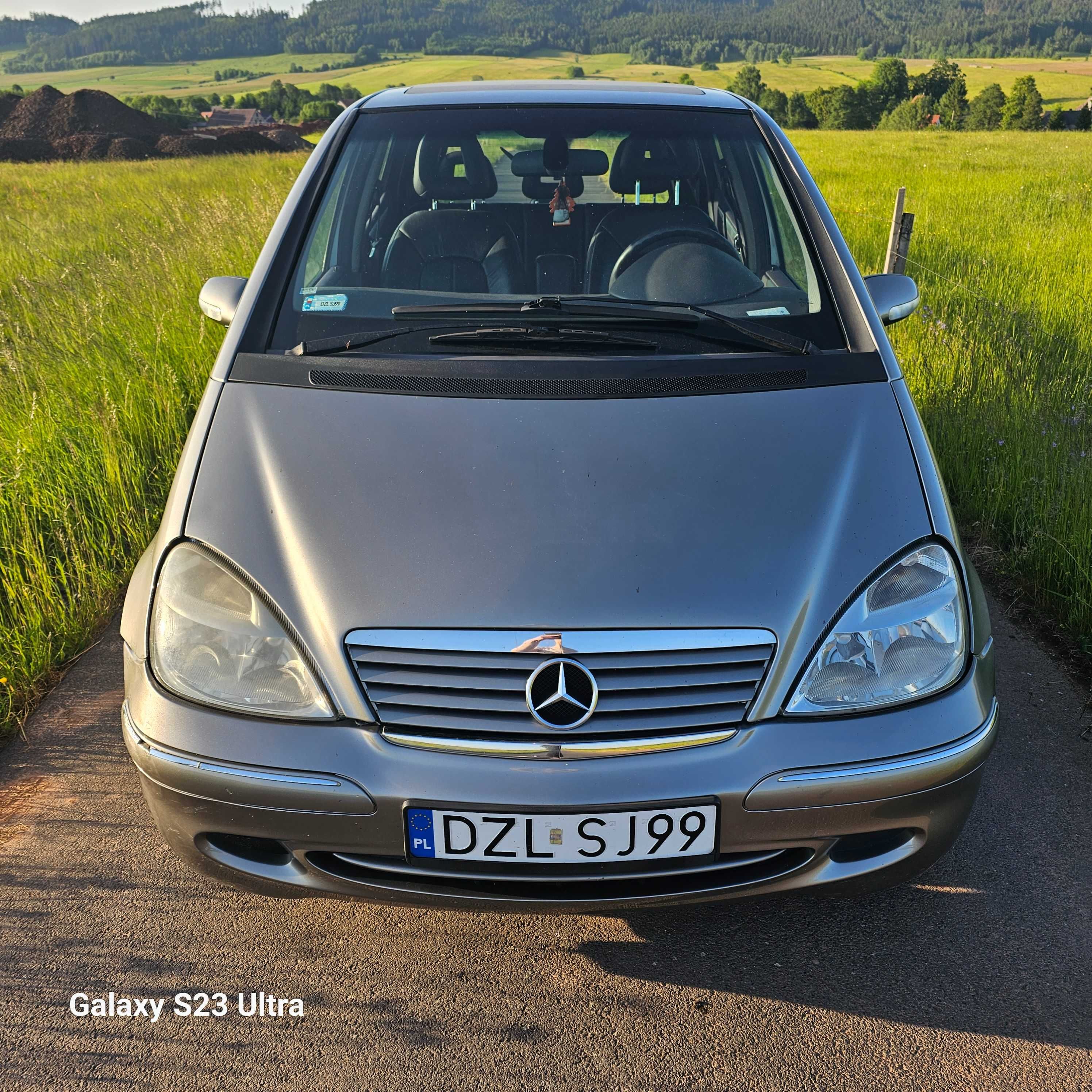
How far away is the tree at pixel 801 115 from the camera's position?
69.3m

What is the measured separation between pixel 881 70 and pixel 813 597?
321ft

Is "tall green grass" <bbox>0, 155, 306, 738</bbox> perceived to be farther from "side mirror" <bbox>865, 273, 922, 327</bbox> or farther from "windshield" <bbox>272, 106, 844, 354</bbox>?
"side mirror" <bbox>865, 273, 922, 327</bbox>

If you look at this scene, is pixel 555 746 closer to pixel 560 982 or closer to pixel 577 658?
pixel 577 658

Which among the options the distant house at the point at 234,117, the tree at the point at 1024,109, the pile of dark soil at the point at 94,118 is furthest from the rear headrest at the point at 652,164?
the tree at the point at 1024,109

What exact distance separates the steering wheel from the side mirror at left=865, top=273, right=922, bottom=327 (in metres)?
0.37

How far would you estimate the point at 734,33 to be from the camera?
150875mm

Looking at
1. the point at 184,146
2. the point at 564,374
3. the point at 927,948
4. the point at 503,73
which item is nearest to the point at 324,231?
the point at 564,374

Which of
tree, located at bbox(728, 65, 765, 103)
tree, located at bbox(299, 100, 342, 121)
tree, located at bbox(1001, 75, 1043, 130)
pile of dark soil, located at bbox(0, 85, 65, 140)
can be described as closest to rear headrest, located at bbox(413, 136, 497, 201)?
pile of dark soil, located at bbox(0, 85, 65, 140)

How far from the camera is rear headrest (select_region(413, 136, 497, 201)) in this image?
289 centimetres

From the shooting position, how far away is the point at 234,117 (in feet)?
204

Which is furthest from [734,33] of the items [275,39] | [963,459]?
[963,459]

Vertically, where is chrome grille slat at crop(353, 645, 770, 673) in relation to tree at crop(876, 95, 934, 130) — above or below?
above

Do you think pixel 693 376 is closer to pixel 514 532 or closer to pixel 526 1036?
pixel 514 532

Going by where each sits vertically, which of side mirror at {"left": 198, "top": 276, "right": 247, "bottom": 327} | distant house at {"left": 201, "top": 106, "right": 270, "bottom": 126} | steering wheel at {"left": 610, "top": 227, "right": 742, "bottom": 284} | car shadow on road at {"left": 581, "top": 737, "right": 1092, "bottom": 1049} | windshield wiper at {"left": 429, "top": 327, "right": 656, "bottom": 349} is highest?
steering wheel at {"left": 610, "top": 227, "right": 742, "bottom": 284}
